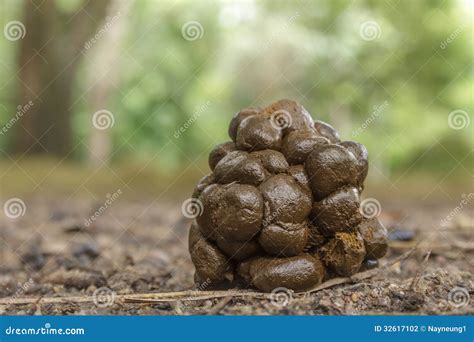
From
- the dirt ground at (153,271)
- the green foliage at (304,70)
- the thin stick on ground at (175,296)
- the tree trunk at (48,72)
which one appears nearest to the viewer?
the dirt ground at (153,271)

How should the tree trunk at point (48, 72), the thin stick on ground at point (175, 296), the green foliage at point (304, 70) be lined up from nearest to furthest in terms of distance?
the thin stick on ground at point (175, 296), the tree trunk at point (48, 72), the green foliage at point (304, 70)

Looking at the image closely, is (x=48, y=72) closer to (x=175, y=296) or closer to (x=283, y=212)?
(x=175, y=296)

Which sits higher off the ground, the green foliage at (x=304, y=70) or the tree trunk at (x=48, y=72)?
the green foliage at (x=304, y=70)

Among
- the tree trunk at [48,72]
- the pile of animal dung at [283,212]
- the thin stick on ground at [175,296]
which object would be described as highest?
the pile of animal dung at [283,212]

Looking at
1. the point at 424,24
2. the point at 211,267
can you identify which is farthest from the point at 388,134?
the point at 211,267

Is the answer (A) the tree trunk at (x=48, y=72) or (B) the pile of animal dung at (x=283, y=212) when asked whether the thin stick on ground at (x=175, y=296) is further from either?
(A) the tree trunk at (x=48, y=72)

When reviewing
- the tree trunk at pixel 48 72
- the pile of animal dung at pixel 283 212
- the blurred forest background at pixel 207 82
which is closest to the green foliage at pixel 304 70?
the blurred forest background at pixel 207 82

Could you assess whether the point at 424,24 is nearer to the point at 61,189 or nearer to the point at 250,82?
the point at 250,82

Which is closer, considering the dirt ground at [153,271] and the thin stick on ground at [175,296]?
the dirt ground at [153,271]
